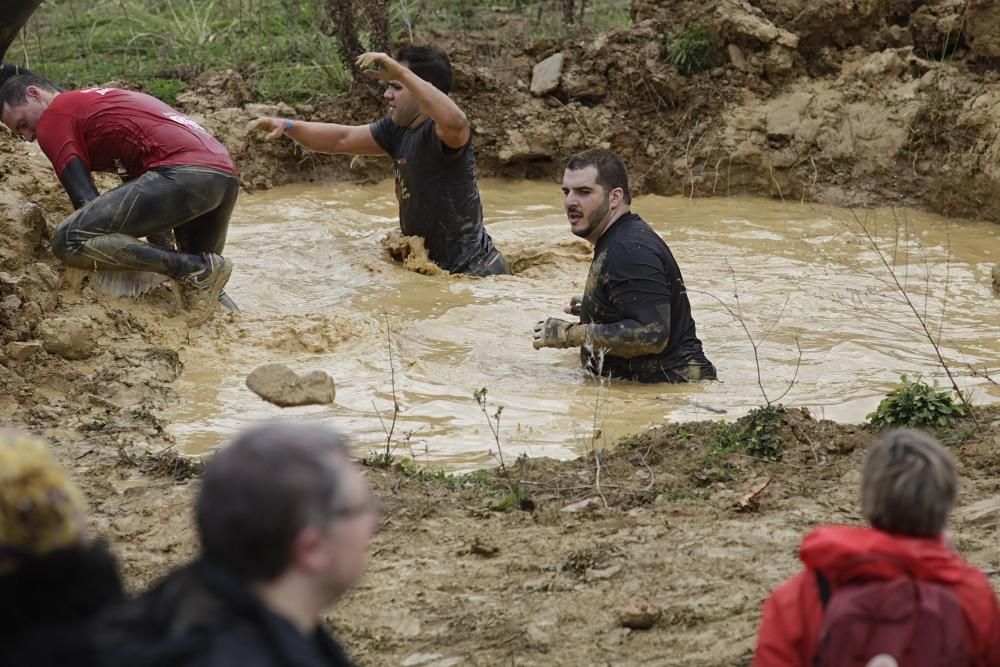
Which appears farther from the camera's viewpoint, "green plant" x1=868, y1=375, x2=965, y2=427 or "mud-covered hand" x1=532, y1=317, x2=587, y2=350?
"mud-covered hand" x1=532, y1=317, x2=587, y2=350

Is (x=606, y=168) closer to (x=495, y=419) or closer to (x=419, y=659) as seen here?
(x=495, y=419)

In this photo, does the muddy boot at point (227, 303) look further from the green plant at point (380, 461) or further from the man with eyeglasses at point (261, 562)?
the man with eyeglasses at point (261, 562)

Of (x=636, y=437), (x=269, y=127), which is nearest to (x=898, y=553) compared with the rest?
(x=636, y=437)

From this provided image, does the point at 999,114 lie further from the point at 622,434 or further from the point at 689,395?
the point at 622,434

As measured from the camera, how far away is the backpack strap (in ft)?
8.32

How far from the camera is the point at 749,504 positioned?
4.37 metres

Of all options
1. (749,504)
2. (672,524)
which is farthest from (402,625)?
(749,504)

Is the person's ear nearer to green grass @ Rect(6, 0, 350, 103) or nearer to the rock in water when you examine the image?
the rock in water

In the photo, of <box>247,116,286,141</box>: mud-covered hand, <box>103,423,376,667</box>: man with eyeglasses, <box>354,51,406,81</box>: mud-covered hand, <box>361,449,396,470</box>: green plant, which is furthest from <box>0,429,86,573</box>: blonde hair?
<box>247,116,286,141</box>: mud-covered hand

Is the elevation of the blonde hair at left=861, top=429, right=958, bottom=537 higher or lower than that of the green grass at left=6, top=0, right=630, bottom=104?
lower

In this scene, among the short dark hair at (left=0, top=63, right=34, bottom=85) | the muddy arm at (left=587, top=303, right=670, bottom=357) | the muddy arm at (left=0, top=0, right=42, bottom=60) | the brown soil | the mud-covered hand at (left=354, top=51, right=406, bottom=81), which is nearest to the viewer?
the brown soil

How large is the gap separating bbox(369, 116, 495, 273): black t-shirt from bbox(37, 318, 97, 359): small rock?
305 centimetres

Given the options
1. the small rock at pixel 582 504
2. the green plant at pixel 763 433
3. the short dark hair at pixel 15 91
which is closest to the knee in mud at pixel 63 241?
the short dark hair at pixel 15 91

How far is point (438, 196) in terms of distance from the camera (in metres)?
8.75
